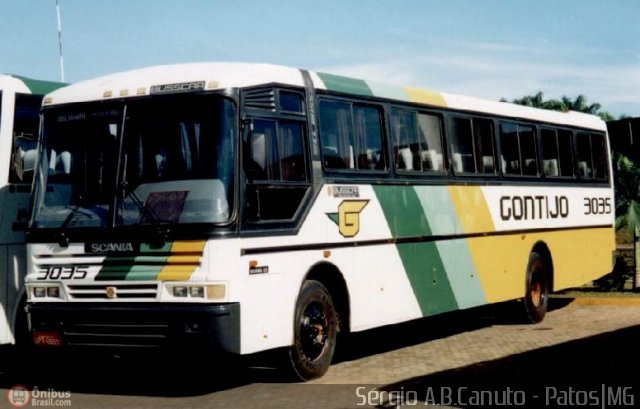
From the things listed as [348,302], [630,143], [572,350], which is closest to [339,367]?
[348,302]

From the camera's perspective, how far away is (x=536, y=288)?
1720 centimetres

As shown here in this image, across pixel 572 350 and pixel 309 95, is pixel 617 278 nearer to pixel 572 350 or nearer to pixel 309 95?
pixel 572 350

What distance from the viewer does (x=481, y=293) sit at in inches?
598

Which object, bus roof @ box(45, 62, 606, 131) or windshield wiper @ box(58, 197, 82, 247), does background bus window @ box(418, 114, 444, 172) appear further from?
windshield wiper @ box(58, 197, 82, 247)

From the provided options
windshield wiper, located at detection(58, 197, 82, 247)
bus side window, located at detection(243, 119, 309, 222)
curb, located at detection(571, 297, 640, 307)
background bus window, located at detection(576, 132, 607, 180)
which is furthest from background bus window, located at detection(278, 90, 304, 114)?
curb, located at detection(571, 297, 640, 307)

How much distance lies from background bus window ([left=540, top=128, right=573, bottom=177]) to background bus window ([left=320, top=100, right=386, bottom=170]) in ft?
17.4

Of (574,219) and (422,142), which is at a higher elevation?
(422,142)

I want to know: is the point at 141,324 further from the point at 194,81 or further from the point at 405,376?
the point at 405,376

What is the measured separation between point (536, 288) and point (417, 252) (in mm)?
4410

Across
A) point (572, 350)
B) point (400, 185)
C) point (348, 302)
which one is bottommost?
point (572, 350)

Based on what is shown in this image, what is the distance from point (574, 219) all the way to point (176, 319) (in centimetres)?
1021

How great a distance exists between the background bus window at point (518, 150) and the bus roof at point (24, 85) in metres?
6.80

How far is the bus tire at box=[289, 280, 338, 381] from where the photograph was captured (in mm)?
10961

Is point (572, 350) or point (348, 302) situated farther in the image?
point (572, 350)
